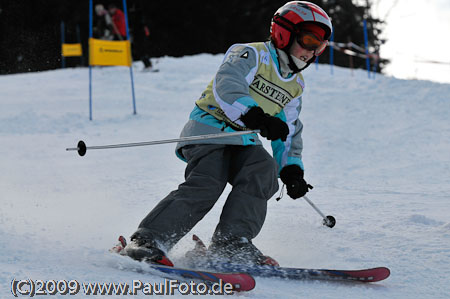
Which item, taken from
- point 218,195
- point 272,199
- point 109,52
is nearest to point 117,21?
point 109,52

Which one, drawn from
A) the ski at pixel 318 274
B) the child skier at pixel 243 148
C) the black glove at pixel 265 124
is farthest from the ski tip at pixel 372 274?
the black glove at pixel 265 124

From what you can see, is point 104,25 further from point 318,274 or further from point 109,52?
point 318,274

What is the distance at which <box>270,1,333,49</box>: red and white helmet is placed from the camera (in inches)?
122

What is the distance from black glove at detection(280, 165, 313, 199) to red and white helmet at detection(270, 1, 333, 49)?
0.66m

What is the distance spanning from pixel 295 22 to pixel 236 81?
0.47 meters

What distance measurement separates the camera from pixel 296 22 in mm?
3096

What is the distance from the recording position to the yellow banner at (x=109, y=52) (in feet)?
28.9

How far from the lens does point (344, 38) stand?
2742cm

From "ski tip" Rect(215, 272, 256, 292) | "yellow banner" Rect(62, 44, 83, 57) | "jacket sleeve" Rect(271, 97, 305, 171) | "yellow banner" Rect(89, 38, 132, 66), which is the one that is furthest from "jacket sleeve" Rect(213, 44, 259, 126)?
"yellow banner" Rect(62, 44, 83, 57)

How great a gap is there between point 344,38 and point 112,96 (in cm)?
1846

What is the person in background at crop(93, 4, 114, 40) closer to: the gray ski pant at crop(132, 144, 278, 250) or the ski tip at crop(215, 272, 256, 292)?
the gray ski pant at crop(132, 144, 278, 250)

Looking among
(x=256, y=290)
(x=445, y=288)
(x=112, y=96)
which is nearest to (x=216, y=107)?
(x=256, y=290)

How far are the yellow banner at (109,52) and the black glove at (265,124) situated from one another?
6.42 meters

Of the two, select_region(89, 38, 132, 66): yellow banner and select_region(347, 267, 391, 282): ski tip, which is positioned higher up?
select_region(89, 38, 132, 66): yellow banner
